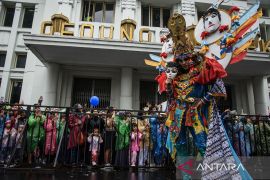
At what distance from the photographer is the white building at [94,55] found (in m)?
9.02

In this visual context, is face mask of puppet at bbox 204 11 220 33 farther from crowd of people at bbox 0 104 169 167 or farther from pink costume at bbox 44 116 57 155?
pink costume at bbox 44 116 57 155

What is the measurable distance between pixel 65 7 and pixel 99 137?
756cm

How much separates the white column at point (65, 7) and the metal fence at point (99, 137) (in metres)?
6.17

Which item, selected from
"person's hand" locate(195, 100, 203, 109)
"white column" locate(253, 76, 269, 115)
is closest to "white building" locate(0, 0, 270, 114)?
"white column" locate(253, 76, 269, 115)

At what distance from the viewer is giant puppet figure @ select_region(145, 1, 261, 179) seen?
10.9 ft

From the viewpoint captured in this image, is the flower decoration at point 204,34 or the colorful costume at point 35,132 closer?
the flower decoration at point 204,34

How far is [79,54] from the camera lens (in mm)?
9414

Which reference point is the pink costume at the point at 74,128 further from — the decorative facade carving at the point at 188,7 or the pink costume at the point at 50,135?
the decorative facade carving at the point at 188,7

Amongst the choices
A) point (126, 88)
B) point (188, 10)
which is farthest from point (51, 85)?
point (188, 10)

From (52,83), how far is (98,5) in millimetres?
5135

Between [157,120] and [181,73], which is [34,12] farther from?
[181,73]

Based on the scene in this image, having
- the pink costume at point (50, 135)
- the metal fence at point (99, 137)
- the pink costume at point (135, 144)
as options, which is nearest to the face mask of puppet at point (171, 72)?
the metal fence at point (99, 137)

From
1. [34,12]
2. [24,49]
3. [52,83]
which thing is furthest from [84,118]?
[34,12]

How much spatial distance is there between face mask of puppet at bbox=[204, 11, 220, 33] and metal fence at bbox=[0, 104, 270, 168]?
2.85 m
